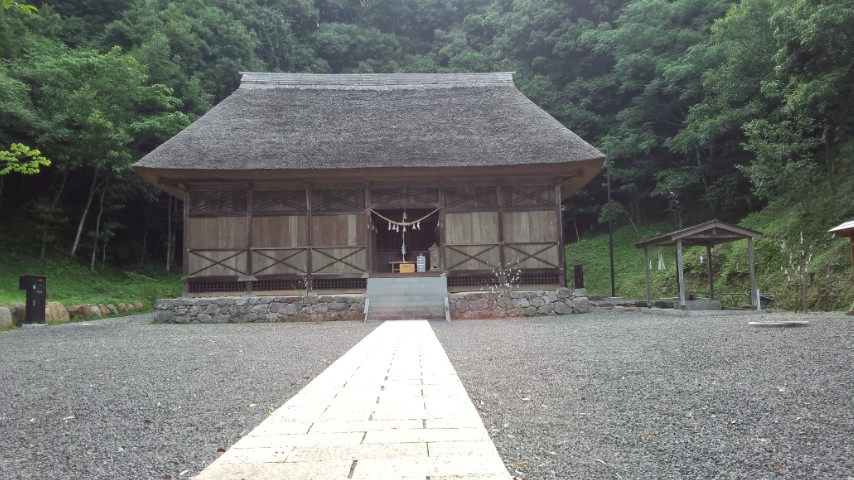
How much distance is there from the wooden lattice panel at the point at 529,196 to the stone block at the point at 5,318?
10.7 m

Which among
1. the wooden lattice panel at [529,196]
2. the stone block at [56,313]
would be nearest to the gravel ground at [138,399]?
the stone block at [56,313]

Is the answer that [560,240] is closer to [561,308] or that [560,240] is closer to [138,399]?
[561,308]

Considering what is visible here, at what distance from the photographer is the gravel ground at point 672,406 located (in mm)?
2240

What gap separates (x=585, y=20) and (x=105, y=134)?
21817 millimetres

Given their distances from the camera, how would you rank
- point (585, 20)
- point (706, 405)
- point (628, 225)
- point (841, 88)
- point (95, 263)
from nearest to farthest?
point (706, 405)
point (841, 88)
point (95, 263)
point (628, 225)
point (585, 20)

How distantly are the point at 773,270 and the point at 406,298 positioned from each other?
29.8 ft

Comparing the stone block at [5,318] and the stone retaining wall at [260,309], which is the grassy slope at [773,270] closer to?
the stone retaining wall at [260,309]

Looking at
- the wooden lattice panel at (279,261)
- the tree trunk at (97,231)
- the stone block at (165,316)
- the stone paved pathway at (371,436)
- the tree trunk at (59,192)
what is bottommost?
the stone paved pathway at (371,436)

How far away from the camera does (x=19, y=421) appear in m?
3.21

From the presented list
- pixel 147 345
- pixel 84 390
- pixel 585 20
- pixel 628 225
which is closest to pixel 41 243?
pixel 147 345

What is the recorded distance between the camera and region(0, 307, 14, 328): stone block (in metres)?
10.1

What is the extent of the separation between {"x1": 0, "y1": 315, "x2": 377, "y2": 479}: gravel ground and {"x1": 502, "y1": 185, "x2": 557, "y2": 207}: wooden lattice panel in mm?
6879

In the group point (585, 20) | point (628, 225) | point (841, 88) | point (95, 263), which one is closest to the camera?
point (841, 88)

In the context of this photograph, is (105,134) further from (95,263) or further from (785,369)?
(785,369)
